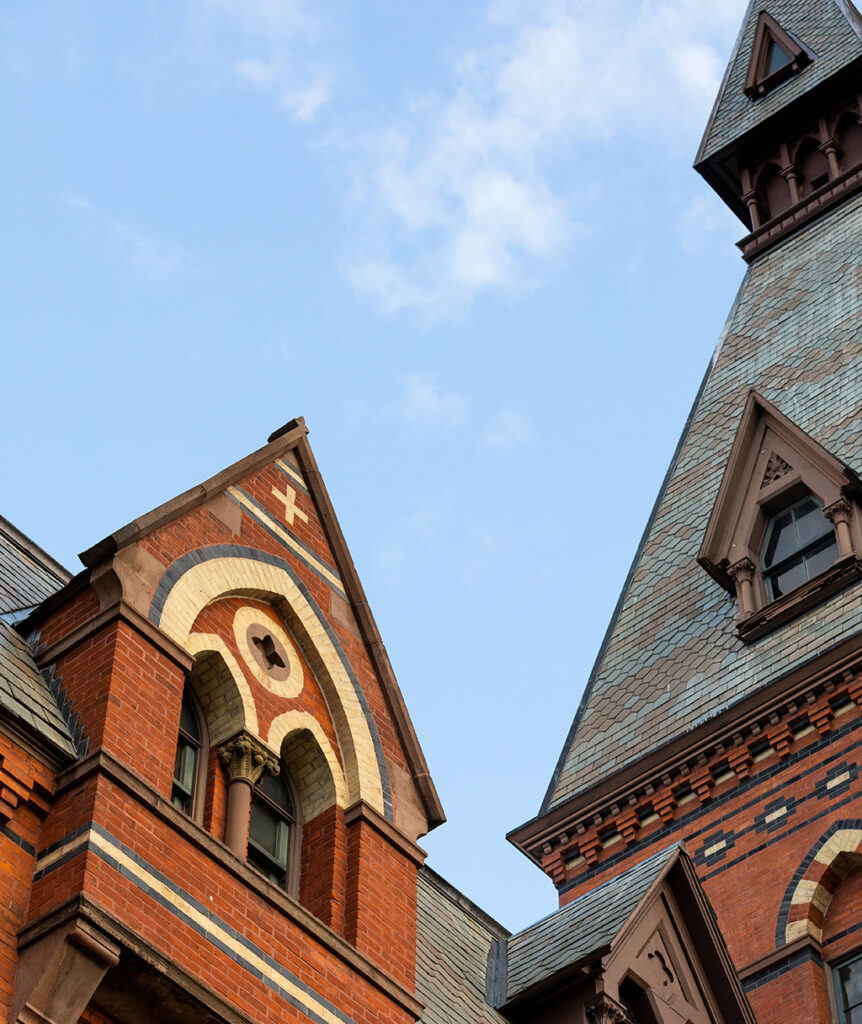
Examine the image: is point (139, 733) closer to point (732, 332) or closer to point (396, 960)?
point (396, 960)

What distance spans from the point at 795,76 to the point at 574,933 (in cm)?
2957

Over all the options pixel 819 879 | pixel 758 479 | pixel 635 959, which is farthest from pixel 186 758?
pixel 758 479

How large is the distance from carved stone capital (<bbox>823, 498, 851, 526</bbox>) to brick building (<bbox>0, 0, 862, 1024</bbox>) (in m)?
0.04

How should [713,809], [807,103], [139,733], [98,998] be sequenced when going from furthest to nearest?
1. [807,103]
2. [713,809]
3. [139,733]
4. [98,998]

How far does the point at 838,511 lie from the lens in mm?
27500

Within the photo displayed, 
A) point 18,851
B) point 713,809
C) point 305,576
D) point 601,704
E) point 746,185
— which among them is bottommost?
point 18,851

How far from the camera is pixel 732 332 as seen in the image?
3659 cm

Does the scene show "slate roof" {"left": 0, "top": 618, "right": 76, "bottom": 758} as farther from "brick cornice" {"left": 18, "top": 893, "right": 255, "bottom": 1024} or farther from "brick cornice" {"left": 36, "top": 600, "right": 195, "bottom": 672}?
"brick cornice" {"left": 18, "top": 893, "right": 255, "bottom": 1024}

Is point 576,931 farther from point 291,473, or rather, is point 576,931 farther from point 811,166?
point 811,166

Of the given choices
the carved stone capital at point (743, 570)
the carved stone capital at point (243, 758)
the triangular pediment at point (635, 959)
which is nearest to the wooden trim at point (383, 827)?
the carved stone capital at point (243, 758)

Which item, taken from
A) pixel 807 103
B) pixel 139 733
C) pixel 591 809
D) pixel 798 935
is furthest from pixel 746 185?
pixel 139 733

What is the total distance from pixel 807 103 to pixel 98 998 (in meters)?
33.6

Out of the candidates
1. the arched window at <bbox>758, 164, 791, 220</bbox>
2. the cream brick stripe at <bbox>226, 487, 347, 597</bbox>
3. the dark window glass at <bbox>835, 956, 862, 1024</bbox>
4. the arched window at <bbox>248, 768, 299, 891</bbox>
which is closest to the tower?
the dark window glass at <bbox>835, 956, 862, 1024</bbox>

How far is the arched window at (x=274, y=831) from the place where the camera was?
13656 millimetres
